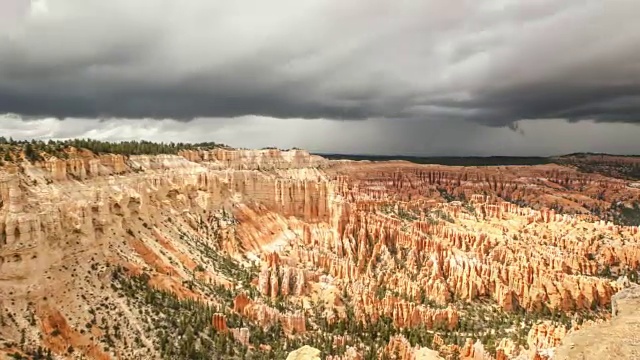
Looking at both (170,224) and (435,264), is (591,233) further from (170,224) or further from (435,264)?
(170,224)

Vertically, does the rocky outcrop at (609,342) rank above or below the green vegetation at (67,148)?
below

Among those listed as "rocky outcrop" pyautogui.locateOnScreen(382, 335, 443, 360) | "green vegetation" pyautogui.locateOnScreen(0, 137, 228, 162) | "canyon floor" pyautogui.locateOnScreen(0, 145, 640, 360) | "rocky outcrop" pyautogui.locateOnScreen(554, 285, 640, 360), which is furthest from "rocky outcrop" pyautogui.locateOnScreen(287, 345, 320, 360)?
"green vegetation" pyautogui.locateOnScreen(0, 137, 228, 162)

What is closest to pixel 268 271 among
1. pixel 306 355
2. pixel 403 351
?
pixel 403 351

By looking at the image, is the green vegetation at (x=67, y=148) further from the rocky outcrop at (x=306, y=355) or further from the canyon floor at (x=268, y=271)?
the rocky outcrop at (x=306, y=355)

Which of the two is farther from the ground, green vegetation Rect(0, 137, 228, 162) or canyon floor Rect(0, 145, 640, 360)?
A: green vegetation Rect(0, 137, 228, 162)

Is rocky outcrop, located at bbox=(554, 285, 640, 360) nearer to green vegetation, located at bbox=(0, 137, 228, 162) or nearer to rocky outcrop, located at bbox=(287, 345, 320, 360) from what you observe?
rocky outcrop, located at bbox=(287, 345, 320, 360)

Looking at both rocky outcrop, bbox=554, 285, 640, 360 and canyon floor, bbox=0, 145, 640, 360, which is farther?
canyon floor, bbox=0, 145, 640, 360

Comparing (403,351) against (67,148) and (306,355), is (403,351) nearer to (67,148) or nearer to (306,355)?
(306,355)

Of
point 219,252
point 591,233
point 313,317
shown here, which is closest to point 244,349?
point 313,317

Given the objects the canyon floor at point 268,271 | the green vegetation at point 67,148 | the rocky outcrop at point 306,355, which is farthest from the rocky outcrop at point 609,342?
the green vegetation at point 67,148

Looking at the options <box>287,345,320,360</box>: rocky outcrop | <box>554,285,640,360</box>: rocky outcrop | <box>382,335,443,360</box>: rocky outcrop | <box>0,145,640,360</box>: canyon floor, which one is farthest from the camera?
<box>382,335,443,360</box>: rocky outcrop
